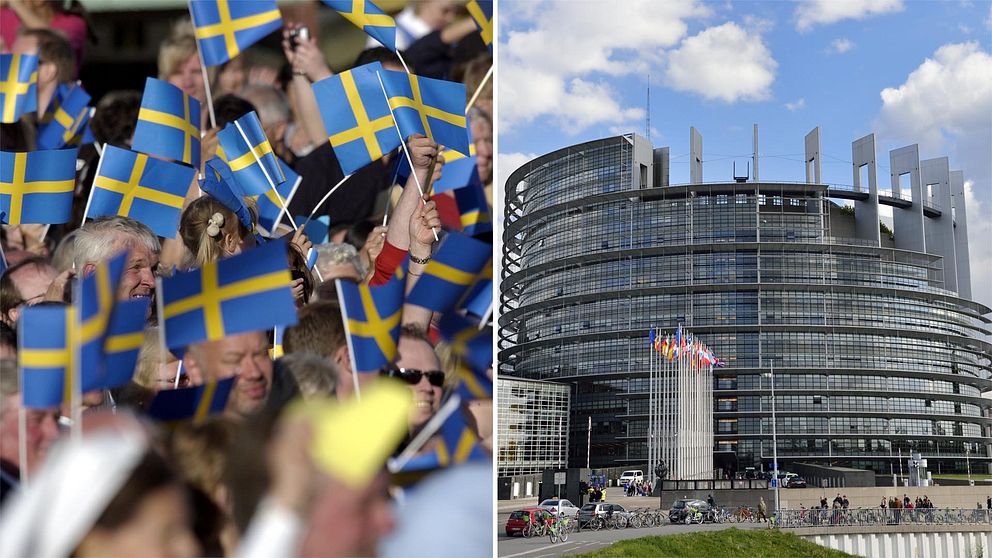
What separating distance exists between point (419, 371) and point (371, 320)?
26 cm

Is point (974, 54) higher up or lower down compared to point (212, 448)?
higher up

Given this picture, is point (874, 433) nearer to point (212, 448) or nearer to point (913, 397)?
point (913, 397)

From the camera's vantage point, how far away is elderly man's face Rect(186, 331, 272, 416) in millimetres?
3141

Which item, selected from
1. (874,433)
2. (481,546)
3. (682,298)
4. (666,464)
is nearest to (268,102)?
(481,546)

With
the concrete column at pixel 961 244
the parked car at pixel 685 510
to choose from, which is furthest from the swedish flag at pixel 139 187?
the concrete column at pixel 961 244

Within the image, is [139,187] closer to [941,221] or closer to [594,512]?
[594,512]

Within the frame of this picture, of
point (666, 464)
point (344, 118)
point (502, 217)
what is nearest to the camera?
point (344, 118)

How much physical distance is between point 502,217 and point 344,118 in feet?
130

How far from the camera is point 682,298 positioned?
3938 cm

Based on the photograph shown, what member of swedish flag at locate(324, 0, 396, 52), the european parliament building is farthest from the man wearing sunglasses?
the european parliament building

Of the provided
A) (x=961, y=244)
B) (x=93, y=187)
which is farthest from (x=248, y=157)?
(x=961, y=244)

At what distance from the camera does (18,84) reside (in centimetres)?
371

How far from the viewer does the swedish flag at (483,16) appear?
3697 mm

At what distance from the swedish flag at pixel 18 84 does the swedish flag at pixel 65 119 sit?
76mm
